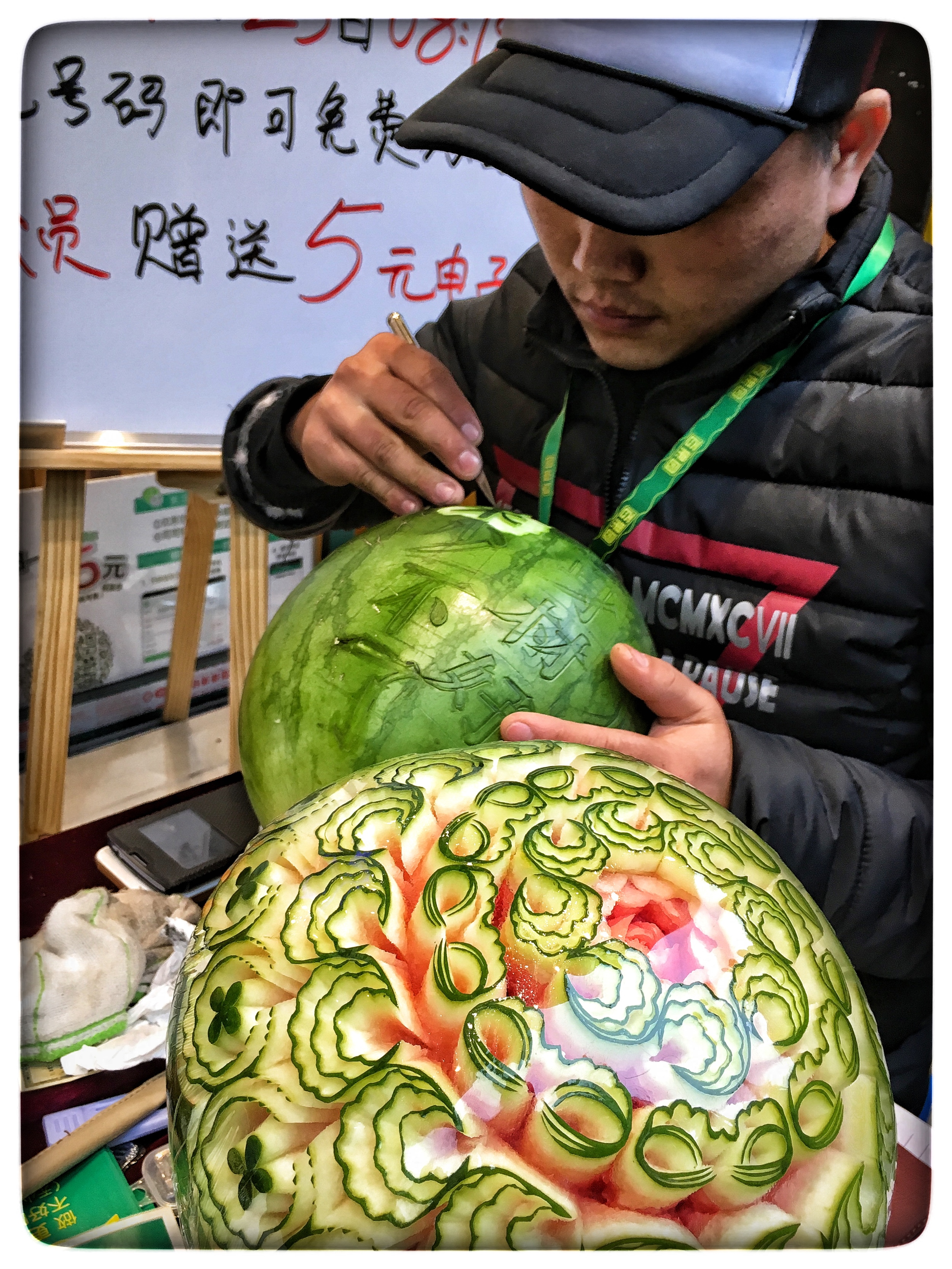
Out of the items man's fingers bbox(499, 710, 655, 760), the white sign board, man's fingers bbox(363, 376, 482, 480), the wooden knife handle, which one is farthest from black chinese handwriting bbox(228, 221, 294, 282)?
the wooden knife handle

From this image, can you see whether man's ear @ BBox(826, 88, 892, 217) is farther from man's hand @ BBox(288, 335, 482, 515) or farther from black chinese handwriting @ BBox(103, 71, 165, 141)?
black chinese handwriting @ BBox(103, 71, 165, 141)

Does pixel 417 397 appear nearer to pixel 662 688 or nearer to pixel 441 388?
pixel 441 388

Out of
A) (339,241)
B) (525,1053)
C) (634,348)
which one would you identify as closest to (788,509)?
(634,348)

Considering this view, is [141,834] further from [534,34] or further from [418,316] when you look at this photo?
[534,34]

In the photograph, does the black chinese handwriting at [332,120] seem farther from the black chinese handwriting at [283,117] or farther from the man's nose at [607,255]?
the man's nose at [607,255]

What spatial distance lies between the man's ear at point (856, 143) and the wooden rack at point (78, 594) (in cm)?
48

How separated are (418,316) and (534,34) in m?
0.20

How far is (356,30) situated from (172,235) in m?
0.17

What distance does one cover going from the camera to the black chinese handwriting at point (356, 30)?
1.62 ft

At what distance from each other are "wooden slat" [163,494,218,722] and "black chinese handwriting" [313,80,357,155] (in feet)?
0.87

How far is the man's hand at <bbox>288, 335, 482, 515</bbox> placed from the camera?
64 cm

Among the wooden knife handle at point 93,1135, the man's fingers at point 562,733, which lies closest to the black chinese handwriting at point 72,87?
the man's fingers at point 562,733

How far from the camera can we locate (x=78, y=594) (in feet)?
1.88
